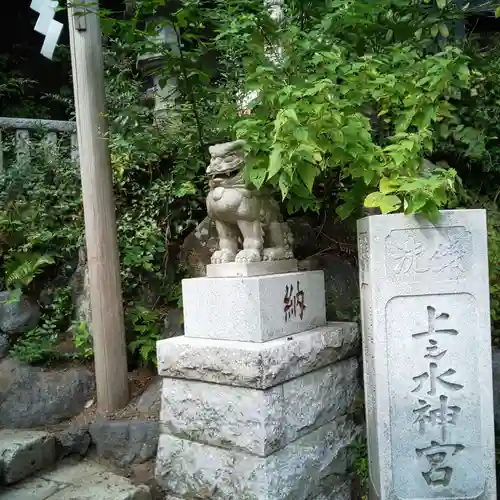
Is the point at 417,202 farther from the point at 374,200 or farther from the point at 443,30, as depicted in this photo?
the point at 443,30

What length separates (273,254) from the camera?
290cm

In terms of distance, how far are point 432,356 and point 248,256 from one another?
1.11 meters

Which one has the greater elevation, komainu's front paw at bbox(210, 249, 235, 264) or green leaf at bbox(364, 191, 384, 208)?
green leaf at bbox(364, 191, 384, 208)

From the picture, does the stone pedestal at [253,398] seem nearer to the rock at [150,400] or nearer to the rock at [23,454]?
the rock at [150,400]

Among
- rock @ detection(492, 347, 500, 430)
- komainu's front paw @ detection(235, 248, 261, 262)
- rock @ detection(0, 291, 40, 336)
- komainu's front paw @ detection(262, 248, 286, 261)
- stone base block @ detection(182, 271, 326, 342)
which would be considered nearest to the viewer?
stone base block @ detection(182, 271, 326, 342)

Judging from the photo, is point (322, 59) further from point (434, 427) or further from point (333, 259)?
point (434, 427)

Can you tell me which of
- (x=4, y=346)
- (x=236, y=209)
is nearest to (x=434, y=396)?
(x=236, y=209)

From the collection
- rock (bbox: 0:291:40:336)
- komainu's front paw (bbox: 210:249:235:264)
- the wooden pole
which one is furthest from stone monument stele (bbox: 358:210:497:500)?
rock (bbox: 0:291:40:336)

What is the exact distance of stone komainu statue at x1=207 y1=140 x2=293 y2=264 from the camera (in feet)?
8.98

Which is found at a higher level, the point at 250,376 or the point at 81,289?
the point at 81,289

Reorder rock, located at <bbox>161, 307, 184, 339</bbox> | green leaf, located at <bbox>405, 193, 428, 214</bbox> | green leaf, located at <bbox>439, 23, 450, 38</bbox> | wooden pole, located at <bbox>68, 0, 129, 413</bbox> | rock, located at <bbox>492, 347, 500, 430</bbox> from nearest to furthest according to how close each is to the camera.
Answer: green leaf, located at <bbox>405, 193, 428, 214</bbox> < rock, located at <bbox>492, 347, 500, 430</bbox> < wooden pole, located at <bbox>68, 0, 129, 413</bbox> < green leaf, located at <bbox>439, 23, 450, 38</bbox> < rock, located at <bbox>161, 307, 184, 339</bbox>

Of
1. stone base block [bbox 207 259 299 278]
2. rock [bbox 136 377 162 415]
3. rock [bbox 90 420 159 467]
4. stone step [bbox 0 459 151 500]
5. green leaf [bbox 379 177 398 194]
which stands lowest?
stone step [bbox 0 459 151 500]

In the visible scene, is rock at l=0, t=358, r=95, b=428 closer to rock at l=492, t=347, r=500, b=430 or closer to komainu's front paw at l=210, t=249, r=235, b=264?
komainu's front paw at l=210, t=249, r=235, b=264

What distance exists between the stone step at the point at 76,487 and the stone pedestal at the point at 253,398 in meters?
0.22
